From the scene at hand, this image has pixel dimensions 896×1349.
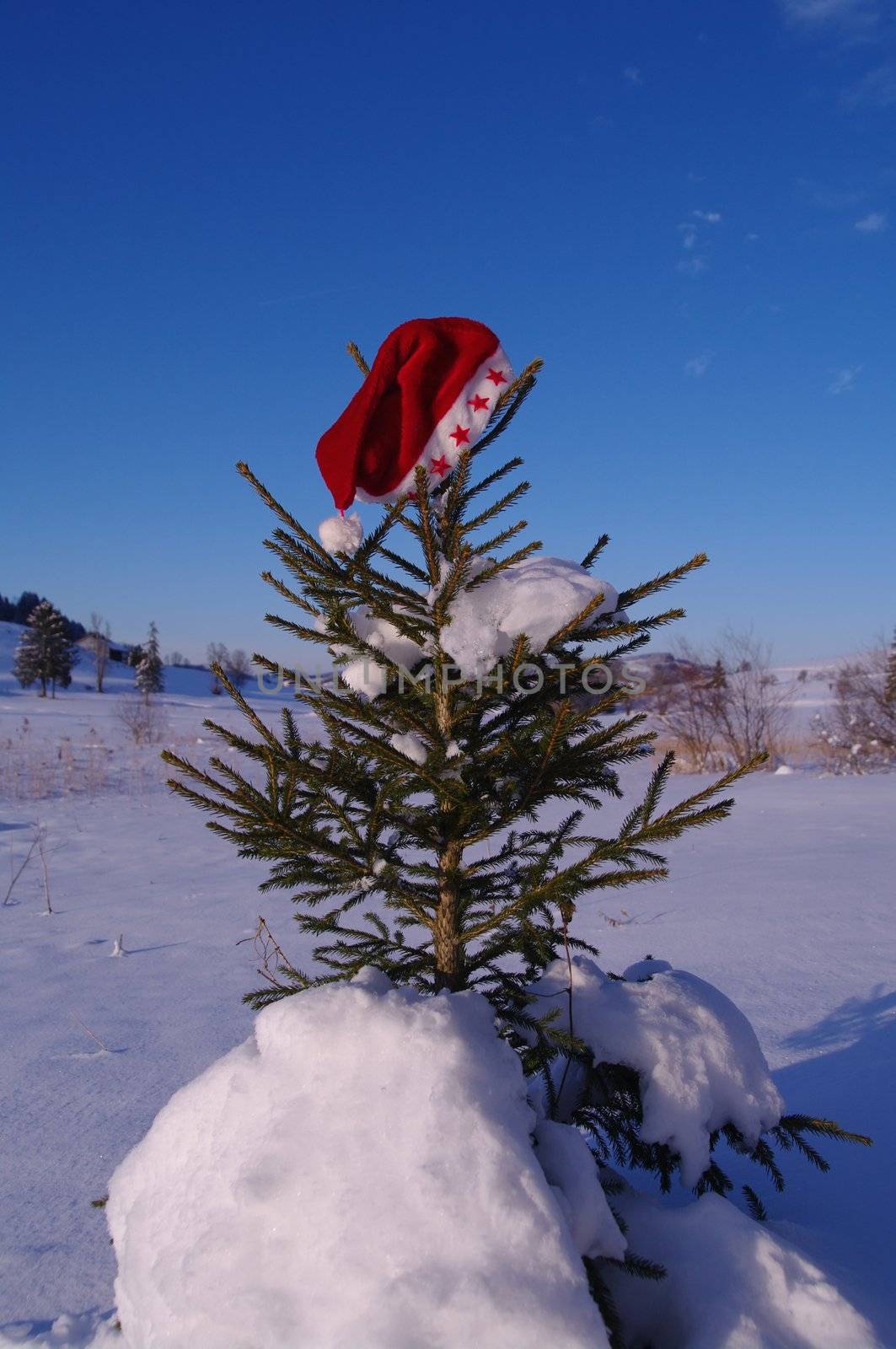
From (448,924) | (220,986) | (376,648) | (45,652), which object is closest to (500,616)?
(376,648)

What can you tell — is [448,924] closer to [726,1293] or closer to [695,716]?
[726,1293]

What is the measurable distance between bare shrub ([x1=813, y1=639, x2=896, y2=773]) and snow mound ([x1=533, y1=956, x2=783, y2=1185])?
1290 cm

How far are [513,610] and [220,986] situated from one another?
312 cm

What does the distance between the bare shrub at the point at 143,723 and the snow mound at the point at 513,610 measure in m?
17.0

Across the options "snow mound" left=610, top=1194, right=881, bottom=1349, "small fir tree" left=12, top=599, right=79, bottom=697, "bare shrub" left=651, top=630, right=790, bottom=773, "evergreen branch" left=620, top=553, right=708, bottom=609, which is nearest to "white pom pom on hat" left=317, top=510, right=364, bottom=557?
"evergreen branch" left=620, top=553, right=708, bottom=609

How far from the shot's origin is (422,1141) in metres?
1.22

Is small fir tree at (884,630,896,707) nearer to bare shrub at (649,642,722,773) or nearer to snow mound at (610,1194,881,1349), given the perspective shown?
bare shrub at (649,642,722,773)

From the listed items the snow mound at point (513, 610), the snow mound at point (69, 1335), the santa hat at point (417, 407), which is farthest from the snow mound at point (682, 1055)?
the santa hat at point (417, 407)

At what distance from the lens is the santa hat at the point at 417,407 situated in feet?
5.98

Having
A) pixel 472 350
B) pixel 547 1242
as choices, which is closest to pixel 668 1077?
pixel 547 1242

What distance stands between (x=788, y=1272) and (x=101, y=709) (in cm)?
3195

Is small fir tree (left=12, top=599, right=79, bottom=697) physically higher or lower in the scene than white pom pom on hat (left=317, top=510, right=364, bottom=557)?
higher

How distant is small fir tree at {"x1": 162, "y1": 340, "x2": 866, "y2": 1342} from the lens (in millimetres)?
1664

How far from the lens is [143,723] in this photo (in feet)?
65.0
